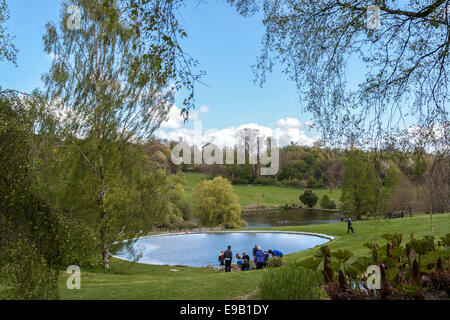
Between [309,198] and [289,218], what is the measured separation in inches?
375

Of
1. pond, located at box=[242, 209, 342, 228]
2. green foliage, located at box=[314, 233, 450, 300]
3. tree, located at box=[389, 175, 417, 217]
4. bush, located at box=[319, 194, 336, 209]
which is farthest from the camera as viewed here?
bush, located at box=[319, 194, 336, 209]

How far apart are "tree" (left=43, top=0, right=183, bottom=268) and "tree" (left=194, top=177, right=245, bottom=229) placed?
60.1ft

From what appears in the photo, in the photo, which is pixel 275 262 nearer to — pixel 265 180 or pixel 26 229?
pixel 26 229

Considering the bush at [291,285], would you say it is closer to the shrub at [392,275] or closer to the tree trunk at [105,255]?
the shrub at [392,275]

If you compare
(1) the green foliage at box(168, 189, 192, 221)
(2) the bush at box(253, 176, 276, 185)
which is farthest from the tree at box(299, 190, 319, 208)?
(1) the green foliage at box(168, 189, 192, 221)

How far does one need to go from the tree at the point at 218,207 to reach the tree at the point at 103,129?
18.3 metres

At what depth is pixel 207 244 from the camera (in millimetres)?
20781

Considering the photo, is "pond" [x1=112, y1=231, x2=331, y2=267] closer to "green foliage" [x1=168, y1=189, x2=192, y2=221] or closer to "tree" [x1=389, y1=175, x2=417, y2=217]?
"green foliage" [x1=168, y1=189, x2=192, y2=221]

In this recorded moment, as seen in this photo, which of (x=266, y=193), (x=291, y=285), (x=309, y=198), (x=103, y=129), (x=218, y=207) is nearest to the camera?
(x=291, y=285)

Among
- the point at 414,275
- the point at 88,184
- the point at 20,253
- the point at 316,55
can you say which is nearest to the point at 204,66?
the point at 316,55

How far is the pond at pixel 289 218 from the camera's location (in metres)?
33.6

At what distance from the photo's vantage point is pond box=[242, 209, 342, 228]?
33.6 metres

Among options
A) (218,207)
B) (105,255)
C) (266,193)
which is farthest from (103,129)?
(266,193)

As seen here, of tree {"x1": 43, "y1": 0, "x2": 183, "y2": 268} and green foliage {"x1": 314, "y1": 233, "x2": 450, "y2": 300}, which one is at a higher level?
tree {"x1": 43, "y1": 0, "x2": 183, "y2": 268}
